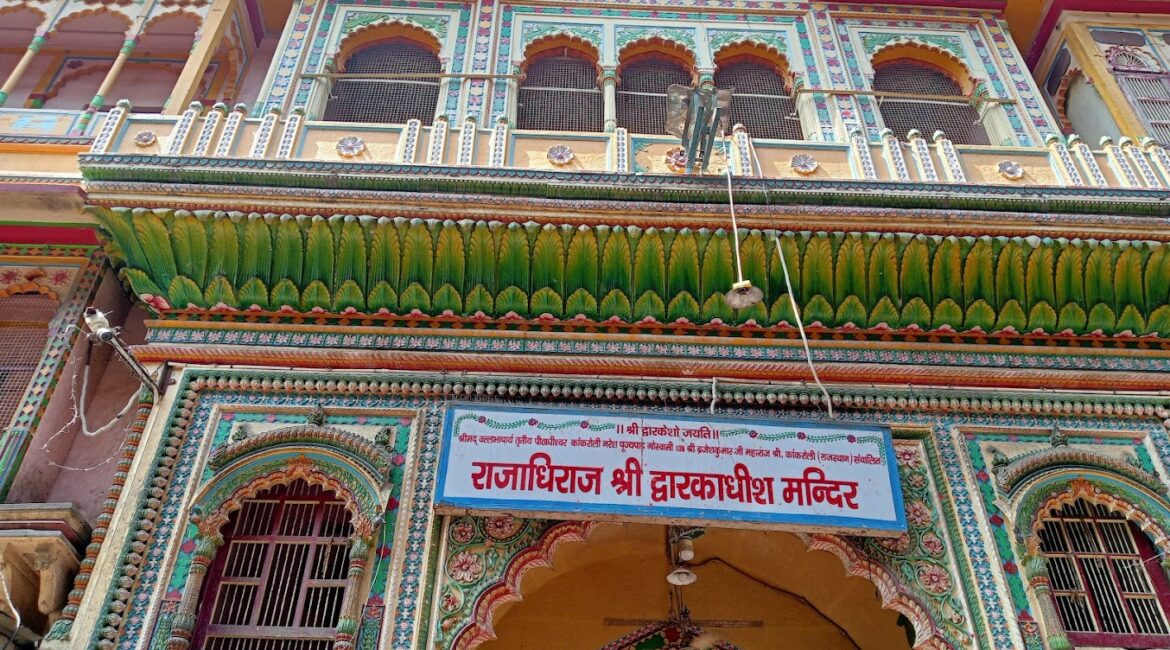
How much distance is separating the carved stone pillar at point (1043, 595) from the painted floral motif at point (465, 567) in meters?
2.95

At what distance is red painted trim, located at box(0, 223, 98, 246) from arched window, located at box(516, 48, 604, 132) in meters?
3.14

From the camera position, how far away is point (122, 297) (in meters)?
6.52

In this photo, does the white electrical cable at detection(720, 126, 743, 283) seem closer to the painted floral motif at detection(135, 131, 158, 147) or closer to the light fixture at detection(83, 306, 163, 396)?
the light fixture at detection(83, 306, 163, 396)

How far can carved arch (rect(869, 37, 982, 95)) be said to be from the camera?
8.15 meters

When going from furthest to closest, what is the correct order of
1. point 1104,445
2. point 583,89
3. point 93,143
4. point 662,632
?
point 583,89 < point 662,632 < point 93,143 < point 1104,445

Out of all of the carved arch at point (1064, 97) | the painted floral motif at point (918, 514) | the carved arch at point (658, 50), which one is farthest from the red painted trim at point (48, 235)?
the carved arch at point (1064, 97)

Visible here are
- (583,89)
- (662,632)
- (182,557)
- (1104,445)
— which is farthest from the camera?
(583,89)

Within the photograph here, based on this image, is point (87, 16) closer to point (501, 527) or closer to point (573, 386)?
point (573, 386)

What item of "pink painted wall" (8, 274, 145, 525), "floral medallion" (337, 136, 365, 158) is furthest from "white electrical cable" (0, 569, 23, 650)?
"floral medallion" (337, 136, 365, 158)

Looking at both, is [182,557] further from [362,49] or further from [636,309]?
[362,49]

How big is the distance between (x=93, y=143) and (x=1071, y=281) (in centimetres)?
631

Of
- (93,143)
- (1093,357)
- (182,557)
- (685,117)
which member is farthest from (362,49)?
(1093,357)

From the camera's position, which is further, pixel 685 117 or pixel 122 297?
pixel 122 297

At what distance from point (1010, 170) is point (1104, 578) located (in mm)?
2677
